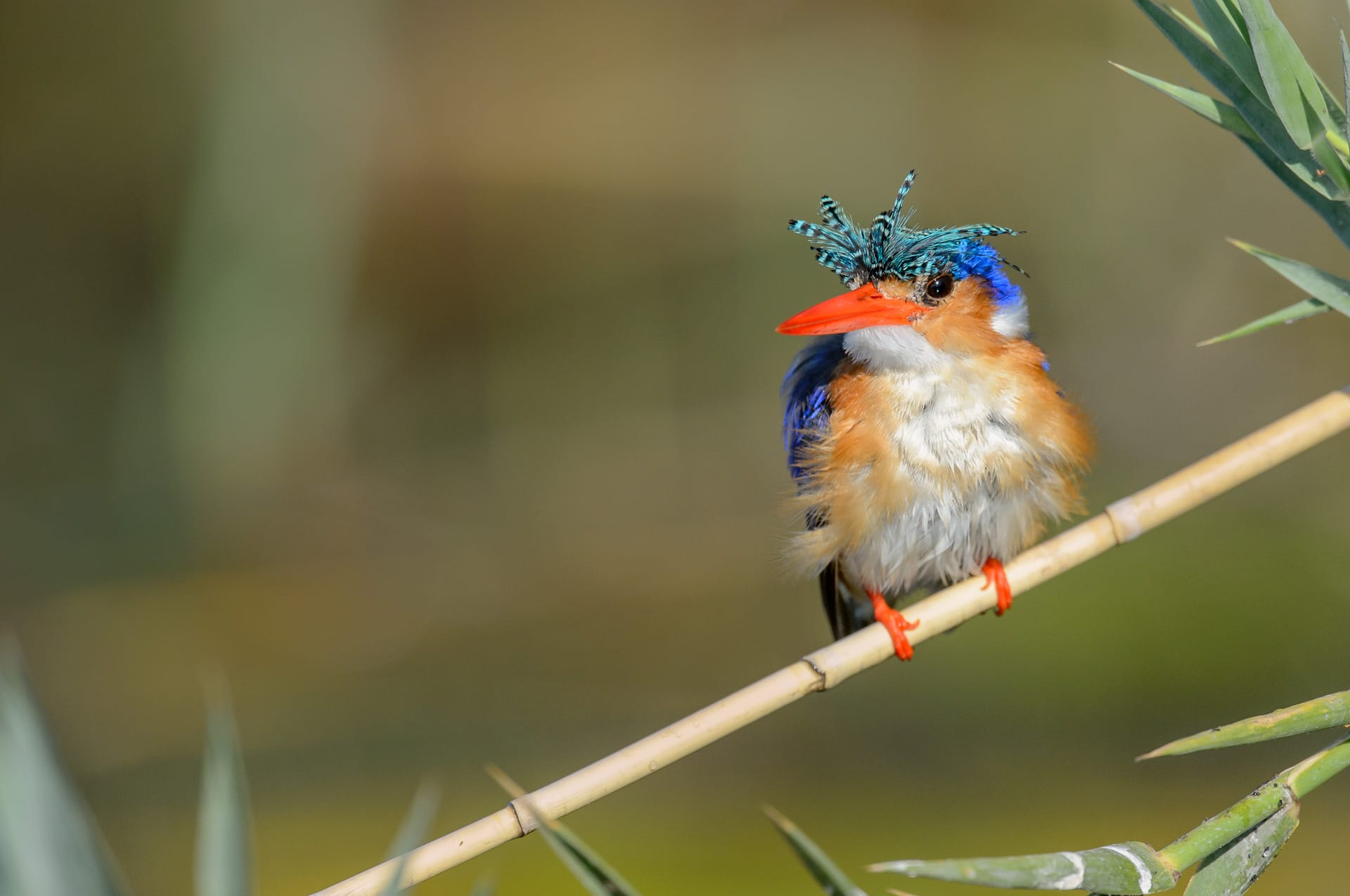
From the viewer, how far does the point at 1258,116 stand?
1130 millimetres

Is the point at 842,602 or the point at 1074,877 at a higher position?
the point at 842,602

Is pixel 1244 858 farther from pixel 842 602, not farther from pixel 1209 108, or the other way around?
pixel 842 602

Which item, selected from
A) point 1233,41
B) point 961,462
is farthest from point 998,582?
point 1233,41

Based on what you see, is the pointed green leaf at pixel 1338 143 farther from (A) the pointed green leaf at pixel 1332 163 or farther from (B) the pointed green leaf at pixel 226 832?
(B) the pointed green leaf at pixel 226 832

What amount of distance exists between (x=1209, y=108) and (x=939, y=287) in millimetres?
847

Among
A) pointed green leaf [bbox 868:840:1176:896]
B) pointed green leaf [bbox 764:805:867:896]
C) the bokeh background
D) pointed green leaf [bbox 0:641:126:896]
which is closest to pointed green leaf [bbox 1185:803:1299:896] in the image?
pointed green leaf [bbox 868:840:1176:896]

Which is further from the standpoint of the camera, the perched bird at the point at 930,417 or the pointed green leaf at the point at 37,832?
the perched bird at the point at 930,417

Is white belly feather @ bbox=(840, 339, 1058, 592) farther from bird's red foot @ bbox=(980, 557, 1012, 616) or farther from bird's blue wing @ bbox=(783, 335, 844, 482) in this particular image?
bird's blue wing @ bbox=(783, 335, 844, 482)

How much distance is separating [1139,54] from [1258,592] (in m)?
1.96

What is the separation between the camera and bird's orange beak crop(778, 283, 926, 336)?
181 centimetres

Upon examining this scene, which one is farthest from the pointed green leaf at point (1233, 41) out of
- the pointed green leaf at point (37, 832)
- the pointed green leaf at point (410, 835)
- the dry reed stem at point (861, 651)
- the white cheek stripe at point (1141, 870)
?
the pointed green leaf at point (37, 832)

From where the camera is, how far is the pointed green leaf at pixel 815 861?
754 mm

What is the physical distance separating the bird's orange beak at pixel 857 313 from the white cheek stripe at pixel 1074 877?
1015 millimetres

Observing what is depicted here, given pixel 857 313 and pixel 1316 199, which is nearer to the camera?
pixel 1316 199
